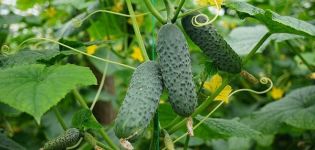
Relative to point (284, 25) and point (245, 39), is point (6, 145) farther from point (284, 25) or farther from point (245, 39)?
point (245, 39)

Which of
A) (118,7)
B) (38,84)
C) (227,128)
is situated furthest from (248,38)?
(38,84)

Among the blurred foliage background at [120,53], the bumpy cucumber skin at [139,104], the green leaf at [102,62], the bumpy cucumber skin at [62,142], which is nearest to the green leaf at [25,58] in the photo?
the blurred foliage background at [120,53]

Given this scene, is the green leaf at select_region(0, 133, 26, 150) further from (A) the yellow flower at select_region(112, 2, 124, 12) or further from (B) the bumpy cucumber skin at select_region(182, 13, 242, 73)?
(A) the yellow flower at select_region(112, 2, 124, 12)

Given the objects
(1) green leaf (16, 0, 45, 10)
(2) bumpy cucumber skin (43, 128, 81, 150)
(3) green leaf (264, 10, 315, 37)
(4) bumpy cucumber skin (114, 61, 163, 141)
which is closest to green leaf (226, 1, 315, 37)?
(3) green leaf (264, 10, 315, 37)

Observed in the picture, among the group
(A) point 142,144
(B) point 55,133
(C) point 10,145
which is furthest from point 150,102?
(B) point 55,133

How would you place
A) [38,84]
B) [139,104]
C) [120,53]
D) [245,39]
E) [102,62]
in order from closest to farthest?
[139,104] < [38,84] < [245,39] < [102,62] < [120,53]
